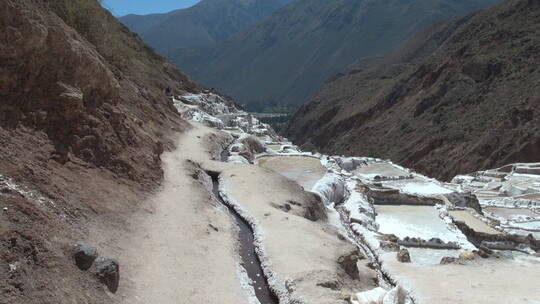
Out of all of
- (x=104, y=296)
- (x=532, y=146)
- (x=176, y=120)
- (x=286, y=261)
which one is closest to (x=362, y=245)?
(x=286, y=261)

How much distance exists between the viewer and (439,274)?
11945mm

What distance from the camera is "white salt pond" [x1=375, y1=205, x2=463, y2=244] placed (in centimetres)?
1812

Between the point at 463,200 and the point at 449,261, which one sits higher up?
the point at 449,261

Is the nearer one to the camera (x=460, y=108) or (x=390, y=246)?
(x=390, y=246)

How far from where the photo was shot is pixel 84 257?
27.9ft

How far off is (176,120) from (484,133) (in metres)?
45.9

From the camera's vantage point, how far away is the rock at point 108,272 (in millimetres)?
8391

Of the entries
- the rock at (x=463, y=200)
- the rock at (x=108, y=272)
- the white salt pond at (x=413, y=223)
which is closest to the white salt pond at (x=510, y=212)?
the rock at (x=463, y=200)

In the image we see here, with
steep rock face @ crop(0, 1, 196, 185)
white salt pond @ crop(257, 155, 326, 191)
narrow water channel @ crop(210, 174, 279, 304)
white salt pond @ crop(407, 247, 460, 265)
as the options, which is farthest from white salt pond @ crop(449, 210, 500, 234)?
steep rock face @ crop(0, 1, 196, 185)

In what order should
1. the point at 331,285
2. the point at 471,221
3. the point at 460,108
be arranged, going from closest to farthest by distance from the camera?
the point at 331,285 → the point at 471,221 → the point at 460,108

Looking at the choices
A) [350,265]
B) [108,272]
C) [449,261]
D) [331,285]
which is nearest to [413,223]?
[449,261]

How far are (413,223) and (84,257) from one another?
14548 millimetres

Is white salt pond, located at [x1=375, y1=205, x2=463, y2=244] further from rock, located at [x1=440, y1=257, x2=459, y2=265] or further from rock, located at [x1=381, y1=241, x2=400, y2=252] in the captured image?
rock, located at [x1=440, y1=257, x2=459, y2=265]

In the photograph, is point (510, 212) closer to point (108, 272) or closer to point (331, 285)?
point (331, 285)
